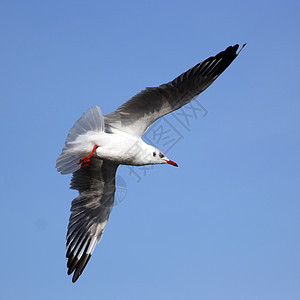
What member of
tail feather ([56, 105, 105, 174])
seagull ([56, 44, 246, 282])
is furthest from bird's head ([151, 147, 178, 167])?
tail feather ([56, 105, 105, 174])

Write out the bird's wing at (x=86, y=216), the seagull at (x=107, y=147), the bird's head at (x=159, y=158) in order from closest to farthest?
the seagull at (x=107, y=147) → the bird's head at (x=159, y=158) → the bird's wing at (x=86, y=216)

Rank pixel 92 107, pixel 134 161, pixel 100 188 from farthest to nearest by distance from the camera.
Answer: pixel 100 188
pixel 134 161
pixel 92 107

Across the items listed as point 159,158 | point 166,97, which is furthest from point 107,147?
point 166,97

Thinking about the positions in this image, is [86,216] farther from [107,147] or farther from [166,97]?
[166,97]

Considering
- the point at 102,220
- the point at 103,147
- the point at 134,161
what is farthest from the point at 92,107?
the point at 102,220

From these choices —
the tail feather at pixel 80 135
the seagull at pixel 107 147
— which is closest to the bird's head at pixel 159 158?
the seagull at pixel 107 147

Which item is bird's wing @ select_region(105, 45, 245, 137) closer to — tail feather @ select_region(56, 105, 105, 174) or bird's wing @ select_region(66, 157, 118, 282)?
tail feather @ select_region(56, 105, 105, 174)

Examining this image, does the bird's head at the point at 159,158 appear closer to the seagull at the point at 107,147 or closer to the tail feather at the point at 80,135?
the seagull at the point at 107,147

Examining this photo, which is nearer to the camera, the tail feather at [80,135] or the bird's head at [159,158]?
the tail feather at [80,135]

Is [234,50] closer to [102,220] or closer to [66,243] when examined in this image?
[102,220]
